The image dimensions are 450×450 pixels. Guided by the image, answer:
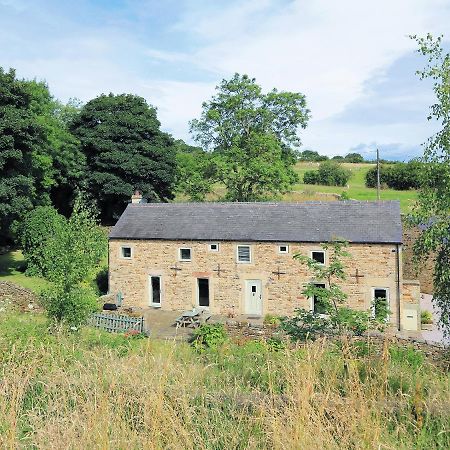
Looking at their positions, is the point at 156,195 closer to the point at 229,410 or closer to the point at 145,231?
the point at 145,231

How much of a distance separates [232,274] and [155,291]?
4.82 meters

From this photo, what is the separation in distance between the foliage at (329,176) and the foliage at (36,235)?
152 ft

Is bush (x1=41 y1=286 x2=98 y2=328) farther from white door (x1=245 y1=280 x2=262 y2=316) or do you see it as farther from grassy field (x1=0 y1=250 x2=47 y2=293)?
grassy field (x1=0 y1=250 x2=47 y2=293)

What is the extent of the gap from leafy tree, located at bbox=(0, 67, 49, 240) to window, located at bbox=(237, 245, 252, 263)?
13438 millimetres

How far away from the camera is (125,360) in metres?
5.56

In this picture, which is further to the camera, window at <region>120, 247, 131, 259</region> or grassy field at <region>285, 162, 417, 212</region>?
grassy field at <region>285, 162, 417, 212</region>

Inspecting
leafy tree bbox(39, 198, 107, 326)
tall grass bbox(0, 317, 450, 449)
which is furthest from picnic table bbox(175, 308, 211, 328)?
tall grass bbox(0, 317, 450, 449)

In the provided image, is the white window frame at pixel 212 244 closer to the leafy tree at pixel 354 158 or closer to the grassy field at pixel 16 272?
the grassy field at pixel 16 272

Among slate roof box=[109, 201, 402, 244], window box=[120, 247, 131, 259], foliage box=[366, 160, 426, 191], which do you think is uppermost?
foliage box=[366, 160, 426, 191]

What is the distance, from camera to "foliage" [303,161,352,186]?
67750 mm

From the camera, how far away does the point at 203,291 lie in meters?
25.0

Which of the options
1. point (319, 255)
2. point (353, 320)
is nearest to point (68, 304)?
point (353, 320)

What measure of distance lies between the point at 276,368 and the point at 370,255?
1779 centimetres

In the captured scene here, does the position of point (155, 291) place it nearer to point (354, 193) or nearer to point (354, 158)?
point (354, 193)
